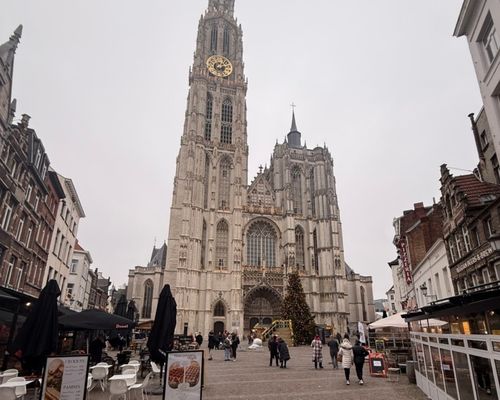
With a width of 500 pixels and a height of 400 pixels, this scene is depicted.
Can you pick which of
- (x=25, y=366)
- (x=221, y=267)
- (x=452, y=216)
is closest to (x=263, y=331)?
(x=221, y=267)

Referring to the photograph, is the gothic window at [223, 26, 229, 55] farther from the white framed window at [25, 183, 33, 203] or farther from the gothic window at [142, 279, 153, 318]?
the white framed window at [25, 183, 33, 203]

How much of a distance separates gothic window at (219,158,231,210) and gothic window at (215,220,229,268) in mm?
2661

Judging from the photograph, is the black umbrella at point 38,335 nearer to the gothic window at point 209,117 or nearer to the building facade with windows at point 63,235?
the building facade with windows at point 63,235

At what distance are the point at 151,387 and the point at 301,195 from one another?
43.0 metres

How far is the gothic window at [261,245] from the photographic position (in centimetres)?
4519

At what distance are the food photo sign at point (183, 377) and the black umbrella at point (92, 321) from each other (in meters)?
6.05

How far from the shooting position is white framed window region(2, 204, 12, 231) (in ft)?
46.6

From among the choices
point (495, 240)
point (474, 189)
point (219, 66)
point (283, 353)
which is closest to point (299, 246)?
point (219, 66)

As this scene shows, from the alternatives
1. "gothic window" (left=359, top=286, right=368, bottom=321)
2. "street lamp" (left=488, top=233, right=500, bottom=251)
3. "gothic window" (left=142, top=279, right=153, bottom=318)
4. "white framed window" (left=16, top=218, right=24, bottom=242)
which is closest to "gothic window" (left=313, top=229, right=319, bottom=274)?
"gothic window" (left=359, top=286, right=368, bottom=321)

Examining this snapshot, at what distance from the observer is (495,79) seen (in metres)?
8.77

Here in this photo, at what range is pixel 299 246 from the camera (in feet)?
157

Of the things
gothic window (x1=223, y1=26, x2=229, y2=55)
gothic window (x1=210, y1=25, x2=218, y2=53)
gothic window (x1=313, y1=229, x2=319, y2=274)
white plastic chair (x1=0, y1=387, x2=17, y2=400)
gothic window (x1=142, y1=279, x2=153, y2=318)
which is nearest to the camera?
white plastic chair (x1=0, y1=387, x2=17, y2=400)

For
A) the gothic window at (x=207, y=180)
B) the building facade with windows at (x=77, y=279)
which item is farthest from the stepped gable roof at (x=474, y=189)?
the gothic window at (x=207, y=180)

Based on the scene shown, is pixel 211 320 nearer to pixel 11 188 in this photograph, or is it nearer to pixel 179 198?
pixel 179 198
